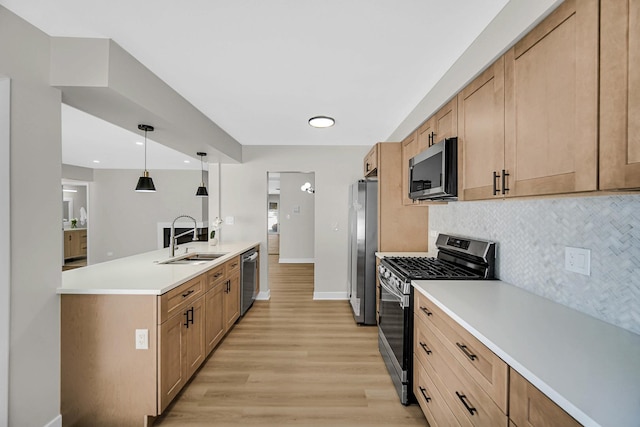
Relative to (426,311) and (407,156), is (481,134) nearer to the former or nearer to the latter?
(426,311)

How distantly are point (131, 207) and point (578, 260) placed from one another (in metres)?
8.47

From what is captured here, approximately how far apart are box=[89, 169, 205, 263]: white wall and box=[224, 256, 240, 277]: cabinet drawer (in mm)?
4462

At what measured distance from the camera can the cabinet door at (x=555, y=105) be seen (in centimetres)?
95

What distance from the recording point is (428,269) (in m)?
2.25

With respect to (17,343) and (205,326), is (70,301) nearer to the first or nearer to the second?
(17,343)

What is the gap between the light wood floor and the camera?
75.8 inches

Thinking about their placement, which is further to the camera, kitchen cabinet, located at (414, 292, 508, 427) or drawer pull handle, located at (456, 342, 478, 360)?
drawer pull handle, located at (456, 342, 478, 360)

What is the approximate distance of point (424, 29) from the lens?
61.9 inches

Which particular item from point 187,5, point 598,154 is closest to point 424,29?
point 598,154

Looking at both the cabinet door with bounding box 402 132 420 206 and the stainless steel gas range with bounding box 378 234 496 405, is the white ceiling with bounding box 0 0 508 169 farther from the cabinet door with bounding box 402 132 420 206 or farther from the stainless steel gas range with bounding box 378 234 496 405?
the stainless steel gas range with bounding box 378 234 496 405

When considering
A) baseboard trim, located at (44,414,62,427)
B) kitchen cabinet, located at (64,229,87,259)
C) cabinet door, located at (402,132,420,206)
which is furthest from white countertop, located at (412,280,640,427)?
kitchen cabinet, located at (64,229,87,259)

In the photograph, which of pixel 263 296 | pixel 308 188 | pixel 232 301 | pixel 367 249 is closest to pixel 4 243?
pixel 232 301

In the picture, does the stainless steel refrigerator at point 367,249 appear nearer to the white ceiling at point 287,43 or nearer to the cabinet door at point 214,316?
the white ceiling at point 287,43

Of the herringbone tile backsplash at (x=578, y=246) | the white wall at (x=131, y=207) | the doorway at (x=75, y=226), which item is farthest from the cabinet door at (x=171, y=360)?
the doorway at (x=75, y=226)
